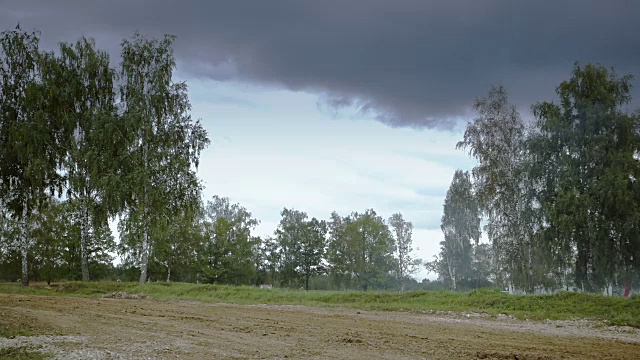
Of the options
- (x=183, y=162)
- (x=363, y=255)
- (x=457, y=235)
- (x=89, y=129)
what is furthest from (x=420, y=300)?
(x=363, y=255)

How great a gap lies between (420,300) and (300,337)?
1274 cm

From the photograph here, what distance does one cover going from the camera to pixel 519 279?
114 ft

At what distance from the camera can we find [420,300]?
24.0 meters

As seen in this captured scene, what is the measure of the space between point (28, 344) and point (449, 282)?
6232cm

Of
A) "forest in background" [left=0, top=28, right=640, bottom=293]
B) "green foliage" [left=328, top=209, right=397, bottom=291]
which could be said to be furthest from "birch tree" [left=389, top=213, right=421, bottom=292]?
"forest in background" [left=0, top=28, right=640, bottom=293]

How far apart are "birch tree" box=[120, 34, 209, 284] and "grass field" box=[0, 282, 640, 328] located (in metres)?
4.85

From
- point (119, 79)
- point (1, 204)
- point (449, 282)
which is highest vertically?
point (119, 79)

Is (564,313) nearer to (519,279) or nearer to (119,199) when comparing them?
(519,279)

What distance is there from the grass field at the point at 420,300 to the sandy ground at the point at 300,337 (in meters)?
1.79

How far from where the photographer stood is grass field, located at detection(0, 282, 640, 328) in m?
18.7

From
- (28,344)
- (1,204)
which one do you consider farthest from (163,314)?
(1,204)

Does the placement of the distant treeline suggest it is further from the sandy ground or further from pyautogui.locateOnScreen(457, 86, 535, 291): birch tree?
the sandy ground

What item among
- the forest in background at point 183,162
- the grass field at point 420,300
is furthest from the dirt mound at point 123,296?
the forest in background at point 183,162

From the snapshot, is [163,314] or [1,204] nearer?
[163,314]
